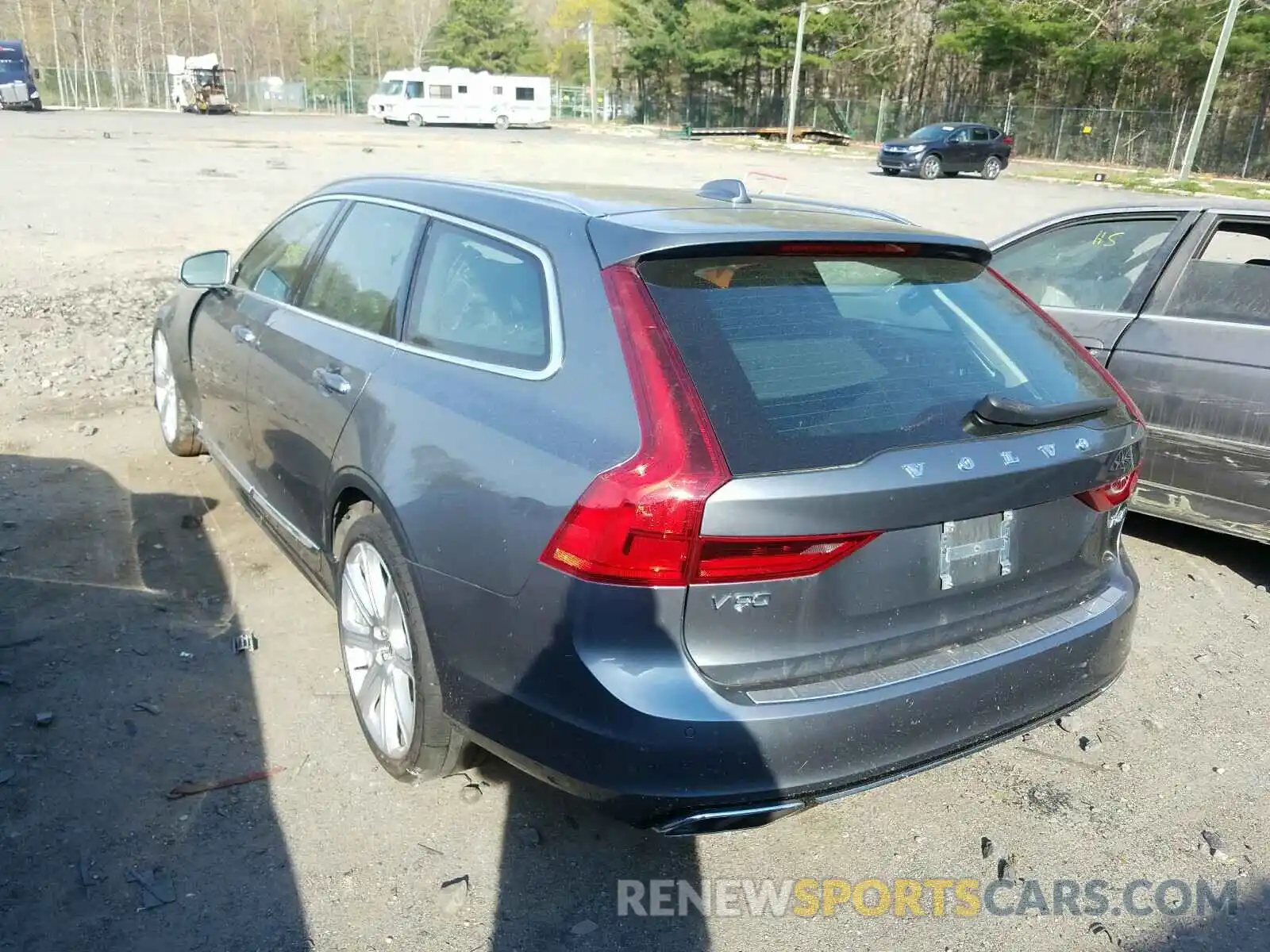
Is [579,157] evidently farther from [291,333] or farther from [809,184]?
[291,333]

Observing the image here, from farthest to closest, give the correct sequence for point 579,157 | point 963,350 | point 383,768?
point 579,157 < point 383,768 < point 963,350

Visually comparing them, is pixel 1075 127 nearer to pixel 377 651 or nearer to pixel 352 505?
pixel 352 505

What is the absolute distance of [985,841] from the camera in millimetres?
2879

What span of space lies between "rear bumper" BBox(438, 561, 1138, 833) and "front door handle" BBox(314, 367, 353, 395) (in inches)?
42.8

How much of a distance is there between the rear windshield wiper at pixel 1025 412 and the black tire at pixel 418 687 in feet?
5.12

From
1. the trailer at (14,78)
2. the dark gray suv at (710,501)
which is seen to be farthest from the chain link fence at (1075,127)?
the dark gray suv at (710,501)

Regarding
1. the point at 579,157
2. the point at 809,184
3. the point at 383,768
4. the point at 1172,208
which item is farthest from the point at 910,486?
the point at 579,157

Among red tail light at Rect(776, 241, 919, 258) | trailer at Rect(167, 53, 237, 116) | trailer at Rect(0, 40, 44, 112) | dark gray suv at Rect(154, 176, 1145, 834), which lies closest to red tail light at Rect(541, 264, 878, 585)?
dark gray suv at Rect(154, 176, 1145, 834)

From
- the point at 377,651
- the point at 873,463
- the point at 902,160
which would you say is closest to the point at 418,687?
the point at 377,651

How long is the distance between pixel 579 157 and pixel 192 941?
32801mm

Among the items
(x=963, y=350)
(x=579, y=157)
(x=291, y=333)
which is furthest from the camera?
(x=579, y=157)

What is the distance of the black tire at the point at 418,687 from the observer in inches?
105

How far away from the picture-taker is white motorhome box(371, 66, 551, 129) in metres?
55.9

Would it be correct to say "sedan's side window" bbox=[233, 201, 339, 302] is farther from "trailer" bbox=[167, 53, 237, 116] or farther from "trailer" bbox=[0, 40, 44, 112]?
"trailer" bbox=[167, 53, 237, 116]
